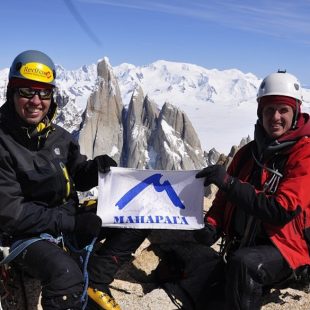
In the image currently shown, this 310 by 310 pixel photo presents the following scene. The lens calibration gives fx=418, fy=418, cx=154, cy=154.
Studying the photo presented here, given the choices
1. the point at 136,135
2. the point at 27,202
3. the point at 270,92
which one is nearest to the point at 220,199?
the point at 270,92

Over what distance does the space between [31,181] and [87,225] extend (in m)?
0.94

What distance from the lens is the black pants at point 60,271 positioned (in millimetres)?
4910

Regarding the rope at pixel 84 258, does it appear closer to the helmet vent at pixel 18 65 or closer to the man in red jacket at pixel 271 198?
the man in red jacket at pixel 271 198

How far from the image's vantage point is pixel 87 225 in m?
5.61

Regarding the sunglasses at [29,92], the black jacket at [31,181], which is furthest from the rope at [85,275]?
the sunglasses at [29,92]

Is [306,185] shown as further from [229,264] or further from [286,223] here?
[229,264]

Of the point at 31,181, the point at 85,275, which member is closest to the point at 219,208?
the point at 85,275

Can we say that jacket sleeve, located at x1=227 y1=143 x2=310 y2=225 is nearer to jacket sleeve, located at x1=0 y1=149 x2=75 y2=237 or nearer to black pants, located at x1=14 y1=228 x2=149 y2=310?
black pants, located at x1=14 y1=228 x2=149 y2=310

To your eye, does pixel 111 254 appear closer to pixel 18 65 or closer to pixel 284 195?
pixel 284 195

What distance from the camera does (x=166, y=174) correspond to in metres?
6.88

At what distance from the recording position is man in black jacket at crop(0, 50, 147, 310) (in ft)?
16.7

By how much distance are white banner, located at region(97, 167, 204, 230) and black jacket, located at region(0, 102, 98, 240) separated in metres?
0.82

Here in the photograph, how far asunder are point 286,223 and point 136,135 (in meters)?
155

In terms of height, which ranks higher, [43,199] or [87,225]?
[43,199]
